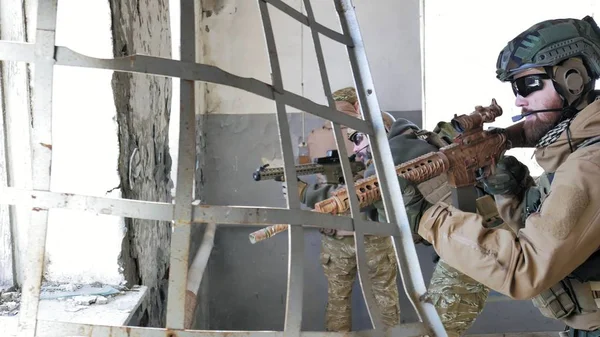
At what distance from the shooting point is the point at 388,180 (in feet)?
3.57

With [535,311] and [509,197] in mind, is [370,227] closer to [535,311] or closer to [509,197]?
[509,197]

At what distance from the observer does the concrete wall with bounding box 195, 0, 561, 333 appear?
3.55 meters

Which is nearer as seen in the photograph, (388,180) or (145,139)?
(388,180)

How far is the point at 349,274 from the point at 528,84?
5.40 ft

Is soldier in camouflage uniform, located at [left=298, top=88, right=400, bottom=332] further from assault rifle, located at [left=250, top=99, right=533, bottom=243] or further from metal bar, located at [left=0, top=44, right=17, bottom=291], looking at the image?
metal bar, located at [left=0, top=44, right=17, bottom=291]

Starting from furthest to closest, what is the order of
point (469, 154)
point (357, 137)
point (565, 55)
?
point (357, 137)
point (469, 154)
point (565, 55)

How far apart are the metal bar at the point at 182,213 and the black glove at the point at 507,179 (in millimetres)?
1275

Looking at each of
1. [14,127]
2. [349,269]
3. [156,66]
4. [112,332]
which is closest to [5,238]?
[14,127]

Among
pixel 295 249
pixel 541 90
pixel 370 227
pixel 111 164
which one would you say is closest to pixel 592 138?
pixel 541 90

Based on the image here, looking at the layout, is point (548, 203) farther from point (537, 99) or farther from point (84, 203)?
point (84, 203)

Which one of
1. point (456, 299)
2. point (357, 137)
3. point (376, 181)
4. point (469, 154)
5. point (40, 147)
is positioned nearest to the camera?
point (40, 147)

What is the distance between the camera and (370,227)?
100 cm

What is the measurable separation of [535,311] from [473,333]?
0.45m

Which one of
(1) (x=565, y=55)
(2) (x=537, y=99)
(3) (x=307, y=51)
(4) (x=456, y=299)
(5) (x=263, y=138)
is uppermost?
A: (3) (x=307, y=51)
